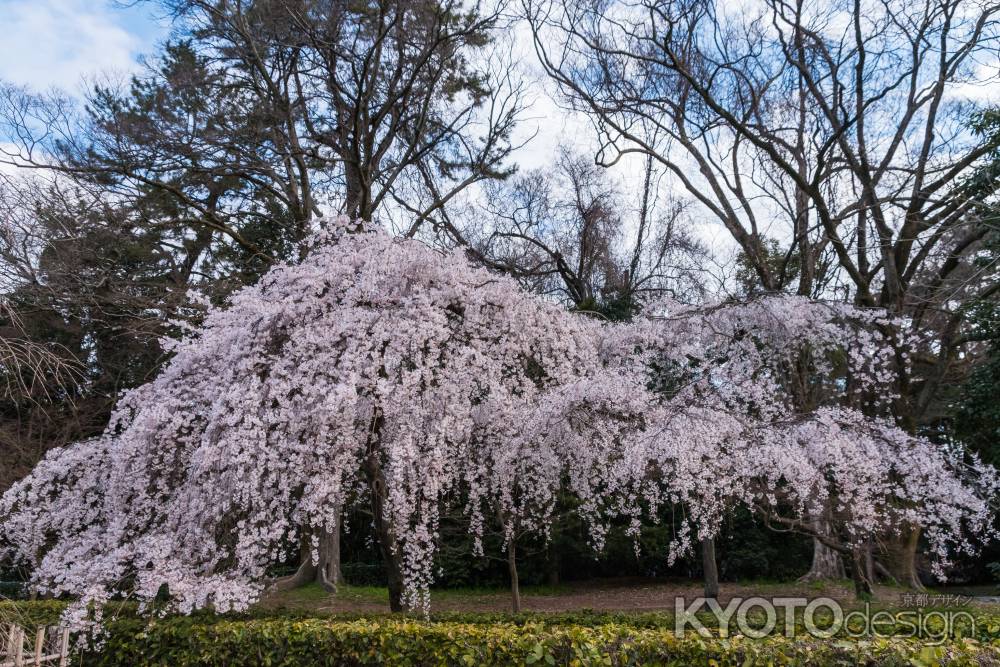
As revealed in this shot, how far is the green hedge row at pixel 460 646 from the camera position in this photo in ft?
12.5

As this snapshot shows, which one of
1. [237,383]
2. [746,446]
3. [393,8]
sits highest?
[393,8]

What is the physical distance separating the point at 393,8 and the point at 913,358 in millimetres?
10023

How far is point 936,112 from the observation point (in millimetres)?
10570

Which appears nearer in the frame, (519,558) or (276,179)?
(276,179)

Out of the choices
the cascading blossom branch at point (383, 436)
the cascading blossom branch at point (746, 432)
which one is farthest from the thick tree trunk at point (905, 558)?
the cascading blossom branch at point (383, 436)

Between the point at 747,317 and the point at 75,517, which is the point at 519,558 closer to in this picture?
the point at 747,317

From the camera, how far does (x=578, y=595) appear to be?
13273 millimetres

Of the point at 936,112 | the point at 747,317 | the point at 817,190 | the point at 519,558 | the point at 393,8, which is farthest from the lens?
the point at 519,558

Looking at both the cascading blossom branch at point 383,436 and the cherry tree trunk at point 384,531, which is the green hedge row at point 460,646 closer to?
the cascading blossom branch at point 383,436

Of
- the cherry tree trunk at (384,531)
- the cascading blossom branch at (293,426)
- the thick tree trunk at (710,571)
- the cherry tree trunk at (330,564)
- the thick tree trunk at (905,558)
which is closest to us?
the cascading blossom branch at (293,426)

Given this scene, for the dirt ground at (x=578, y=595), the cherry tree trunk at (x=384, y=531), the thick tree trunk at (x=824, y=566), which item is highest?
the cherry tree trunk at (x=384, y=531)

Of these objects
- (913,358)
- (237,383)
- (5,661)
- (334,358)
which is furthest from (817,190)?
(5,661)

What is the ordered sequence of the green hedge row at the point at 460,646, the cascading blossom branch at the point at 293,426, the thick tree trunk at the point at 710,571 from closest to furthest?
the green hedge row at the point at 460,646
the cascading blossom branch at the point at 293,426
the thick tree trunk at the point at 710,571

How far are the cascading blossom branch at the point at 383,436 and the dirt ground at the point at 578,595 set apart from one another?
4.42 m
